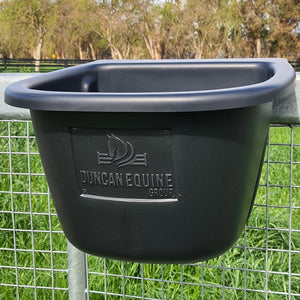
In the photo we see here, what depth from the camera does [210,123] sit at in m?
1.01

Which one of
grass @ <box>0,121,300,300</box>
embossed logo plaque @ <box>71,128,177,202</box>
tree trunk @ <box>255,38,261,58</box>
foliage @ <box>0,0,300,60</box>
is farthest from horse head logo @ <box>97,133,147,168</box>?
tree trunk @ <box>255,38,261,58</box>

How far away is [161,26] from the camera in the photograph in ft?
96.0

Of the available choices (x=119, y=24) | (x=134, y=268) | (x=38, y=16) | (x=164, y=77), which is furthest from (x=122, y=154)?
(x=38, y=16)

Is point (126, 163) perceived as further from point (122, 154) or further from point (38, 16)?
point (38, 16)

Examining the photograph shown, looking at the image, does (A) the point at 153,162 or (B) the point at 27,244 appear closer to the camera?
(A) the point at 153,162

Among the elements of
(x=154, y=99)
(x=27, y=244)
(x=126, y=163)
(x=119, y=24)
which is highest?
(x=154, y=99)

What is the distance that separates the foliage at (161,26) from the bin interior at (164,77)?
79.0ft

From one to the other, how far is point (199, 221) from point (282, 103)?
0.38 m

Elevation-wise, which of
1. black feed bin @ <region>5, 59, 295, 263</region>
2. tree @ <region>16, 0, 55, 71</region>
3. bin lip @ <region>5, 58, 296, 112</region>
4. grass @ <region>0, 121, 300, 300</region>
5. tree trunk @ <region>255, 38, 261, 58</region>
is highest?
bin lip @ <region>5, 58, 296, 112</region>

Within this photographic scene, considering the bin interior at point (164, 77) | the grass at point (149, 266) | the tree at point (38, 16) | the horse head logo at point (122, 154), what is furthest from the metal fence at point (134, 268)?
the tree at point (38, 16)

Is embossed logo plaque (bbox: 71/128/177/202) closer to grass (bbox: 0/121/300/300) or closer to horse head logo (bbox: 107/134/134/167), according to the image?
horse head logo (bbox: 107/134/134/167)

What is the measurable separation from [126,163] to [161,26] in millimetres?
28974

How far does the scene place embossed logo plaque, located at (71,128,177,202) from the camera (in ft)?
3.35

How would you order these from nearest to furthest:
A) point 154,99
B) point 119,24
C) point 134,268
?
point 154,99 < point 134,268 < point 119,24
